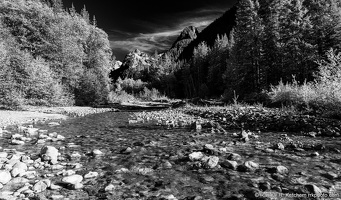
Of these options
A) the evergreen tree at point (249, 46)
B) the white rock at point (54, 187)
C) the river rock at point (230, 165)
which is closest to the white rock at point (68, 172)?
the white rock at point (54, 187)

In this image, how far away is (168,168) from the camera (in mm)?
4555

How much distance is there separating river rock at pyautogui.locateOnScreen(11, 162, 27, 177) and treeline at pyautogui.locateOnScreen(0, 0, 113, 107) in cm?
1497

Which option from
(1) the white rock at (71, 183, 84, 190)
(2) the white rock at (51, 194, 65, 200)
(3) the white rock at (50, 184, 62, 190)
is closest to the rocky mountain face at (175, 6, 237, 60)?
(1) the white rock at (71, 183, 84, 190)

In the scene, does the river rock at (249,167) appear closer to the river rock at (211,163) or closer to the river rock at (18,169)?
the river rock at (211,163)

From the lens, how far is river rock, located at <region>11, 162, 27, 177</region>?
4079mm

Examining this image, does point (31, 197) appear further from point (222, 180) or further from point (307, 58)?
point (307, 58)

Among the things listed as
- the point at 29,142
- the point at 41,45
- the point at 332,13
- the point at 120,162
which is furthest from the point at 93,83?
the point at 332,13

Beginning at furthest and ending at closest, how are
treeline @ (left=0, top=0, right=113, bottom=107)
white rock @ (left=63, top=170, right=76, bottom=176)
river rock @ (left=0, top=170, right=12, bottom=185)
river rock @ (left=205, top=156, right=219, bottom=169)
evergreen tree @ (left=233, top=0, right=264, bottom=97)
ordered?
evergreen tree @ (left=233, top=0, right=264, bottom=97)
treeline @ (left=0, top=0, right=113, bottom=107)
river rock @ (left=205, top=156, right=219, bottom=169)
white rock @ (left=63, top=170, right=76, bottom=176)
river rock @ (left=0, top=170, right=12, bottom=185)

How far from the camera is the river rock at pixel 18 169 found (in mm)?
4079

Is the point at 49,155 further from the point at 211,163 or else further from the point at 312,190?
the point at 312,190

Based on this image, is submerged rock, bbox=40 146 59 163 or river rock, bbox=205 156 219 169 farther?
submerged rock, bbox=40 146 59 163

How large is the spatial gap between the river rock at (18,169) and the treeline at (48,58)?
14969 millimetres

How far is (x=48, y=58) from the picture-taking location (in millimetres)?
25781

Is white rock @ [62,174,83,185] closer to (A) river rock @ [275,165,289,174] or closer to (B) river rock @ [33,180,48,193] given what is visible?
(B) river rock @ [33,180,48,193]
